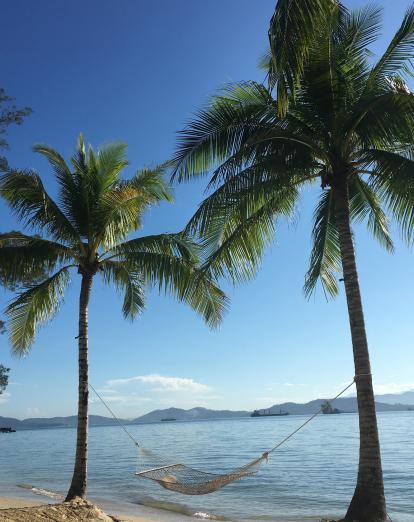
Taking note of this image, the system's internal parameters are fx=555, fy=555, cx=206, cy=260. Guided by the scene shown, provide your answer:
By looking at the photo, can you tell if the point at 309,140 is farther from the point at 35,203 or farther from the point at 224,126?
the point at 35,203

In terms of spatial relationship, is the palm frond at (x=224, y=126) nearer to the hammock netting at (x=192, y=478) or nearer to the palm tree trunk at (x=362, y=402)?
the palm tree trunk at (x=362, y=402)

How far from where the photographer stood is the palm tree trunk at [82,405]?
10172 millimetres

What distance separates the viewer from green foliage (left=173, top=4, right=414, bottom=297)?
8430 mm

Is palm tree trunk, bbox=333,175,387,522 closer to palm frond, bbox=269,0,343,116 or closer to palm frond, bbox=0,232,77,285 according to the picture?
palm frond, bbox=269,0,343,116

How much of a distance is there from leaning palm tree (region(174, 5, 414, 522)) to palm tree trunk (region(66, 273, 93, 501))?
2.92 m

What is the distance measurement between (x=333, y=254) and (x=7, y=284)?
677 centimetres

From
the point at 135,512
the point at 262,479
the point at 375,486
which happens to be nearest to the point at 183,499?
the point at 135,512

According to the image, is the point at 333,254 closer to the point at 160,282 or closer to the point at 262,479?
the point at 160,282

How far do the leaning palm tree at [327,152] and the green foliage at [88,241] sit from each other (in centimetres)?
170

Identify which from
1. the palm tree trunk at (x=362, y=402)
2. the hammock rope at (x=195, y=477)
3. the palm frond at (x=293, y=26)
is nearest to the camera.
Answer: the palm frond at (x=293, y=26)

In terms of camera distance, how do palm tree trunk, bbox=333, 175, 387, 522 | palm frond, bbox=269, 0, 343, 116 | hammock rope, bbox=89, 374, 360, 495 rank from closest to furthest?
palm frond, bbox=269, 0, 343, 116 → palm tree trunk, bbox=333, 175, 387, 522 → hammock rope, bbox=89, 374, 360, 495

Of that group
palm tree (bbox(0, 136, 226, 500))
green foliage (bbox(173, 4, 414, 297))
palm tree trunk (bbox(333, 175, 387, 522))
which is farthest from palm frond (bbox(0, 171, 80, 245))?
palm tree trunk (bbox(333, 175, 387, 522))

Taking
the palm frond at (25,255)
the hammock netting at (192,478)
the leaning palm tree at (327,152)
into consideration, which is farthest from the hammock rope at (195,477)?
the palm frond at (25,255)

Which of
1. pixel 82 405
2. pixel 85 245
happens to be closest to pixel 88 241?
pixel 85 245
